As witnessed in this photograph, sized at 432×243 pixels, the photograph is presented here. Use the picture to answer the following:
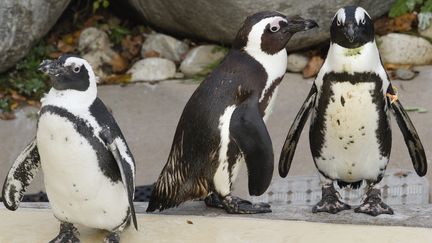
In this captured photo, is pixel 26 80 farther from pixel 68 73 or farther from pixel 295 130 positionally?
pixel 68 73

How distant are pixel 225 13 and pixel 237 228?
9.67 ft

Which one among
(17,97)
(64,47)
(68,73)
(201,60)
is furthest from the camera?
(64,47)

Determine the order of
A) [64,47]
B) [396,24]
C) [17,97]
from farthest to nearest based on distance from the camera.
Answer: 1. [64,47]
2. [396,24]
3. [17,97]

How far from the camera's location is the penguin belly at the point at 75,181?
2631 millimetres

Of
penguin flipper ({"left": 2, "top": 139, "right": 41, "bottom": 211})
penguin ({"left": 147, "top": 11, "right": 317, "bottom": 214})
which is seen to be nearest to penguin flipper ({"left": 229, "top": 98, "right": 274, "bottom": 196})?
penguin ({"left": 147, "top": 11, "right": 317, "bottom": 214})

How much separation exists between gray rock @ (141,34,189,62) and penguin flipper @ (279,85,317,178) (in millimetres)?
3001

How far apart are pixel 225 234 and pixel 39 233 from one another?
0.62 m

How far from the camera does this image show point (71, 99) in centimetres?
265

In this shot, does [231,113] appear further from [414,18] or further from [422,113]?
[414,18]

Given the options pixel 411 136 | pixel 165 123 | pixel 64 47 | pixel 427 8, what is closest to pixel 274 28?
pixel 411 136

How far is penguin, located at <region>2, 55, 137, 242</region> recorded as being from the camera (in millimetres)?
2631

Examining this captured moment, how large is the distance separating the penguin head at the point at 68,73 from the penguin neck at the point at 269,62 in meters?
0.59

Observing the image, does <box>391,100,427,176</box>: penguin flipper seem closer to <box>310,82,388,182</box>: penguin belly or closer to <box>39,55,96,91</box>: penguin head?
<box>310,82,388,182</box>: penguin belly

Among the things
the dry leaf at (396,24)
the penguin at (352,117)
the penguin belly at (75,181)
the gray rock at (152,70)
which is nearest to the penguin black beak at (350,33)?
the penguin at (352,117)
